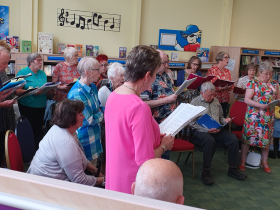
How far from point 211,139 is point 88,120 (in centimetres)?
190

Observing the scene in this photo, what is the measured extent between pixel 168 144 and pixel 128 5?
5585mm

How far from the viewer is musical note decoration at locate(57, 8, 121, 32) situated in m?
6.07

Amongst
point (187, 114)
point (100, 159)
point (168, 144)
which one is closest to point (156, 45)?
point (100, 159)

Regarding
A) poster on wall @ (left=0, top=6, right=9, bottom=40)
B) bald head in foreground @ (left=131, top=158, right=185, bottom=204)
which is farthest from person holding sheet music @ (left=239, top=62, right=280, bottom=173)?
poster on wall @ (left=0, top=6, right=9, bottom=40)

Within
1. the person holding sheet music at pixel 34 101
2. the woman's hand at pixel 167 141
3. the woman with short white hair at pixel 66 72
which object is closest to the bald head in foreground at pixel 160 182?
the woman's hand at pixel 167 141

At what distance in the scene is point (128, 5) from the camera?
6512mm

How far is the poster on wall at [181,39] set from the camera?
6934 millimetres

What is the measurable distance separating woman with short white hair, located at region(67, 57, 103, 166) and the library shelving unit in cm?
503

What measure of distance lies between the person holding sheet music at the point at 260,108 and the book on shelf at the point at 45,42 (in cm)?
408

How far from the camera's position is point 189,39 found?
23.5 ft

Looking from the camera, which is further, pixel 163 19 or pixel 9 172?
pixel 163 19

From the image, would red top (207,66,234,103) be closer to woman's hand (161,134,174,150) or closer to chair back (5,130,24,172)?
woman's hand (161,134,174,150)

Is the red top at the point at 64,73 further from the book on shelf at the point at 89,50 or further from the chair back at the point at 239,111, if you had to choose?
the chair back at the point at 239,111

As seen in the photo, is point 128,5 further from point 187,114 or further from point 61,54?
point 187,114
